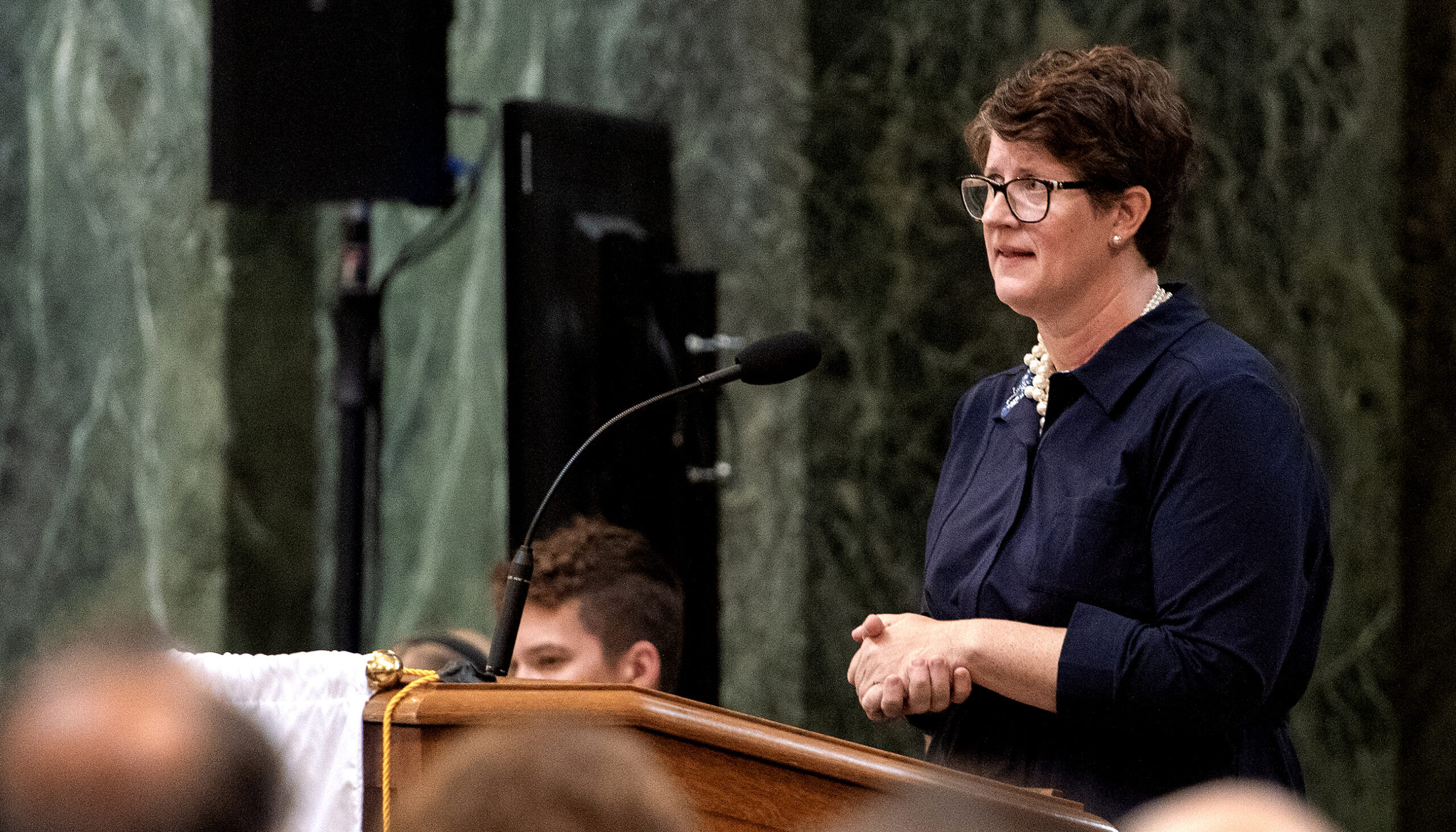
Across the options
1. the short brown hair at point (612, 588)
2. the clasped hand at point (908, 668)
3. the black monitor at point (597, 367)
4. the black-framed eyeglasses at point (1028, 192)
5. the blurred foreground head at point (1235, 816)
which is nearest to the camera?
the blurred foreground head at point (1235, 816)

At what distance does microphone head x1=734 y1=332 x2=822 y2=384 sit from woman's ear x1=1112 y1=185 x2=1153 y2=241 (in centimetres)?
36

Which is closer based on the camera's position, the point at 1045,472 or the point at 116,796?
the point at 116,796

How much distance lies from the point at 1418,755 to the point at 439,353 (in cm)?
291

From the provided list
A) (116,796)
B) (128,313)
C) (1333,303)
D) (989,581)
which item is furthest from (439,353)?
(116,796)

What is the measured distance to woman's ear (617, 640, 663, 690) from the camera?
8.13ft

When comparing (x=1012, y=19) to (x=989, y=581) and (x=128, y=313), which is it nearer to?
(x=989, y=581)

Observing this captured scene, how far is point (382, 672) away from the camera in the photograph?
1403mm

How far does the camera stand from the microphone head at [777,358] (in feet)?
5.99

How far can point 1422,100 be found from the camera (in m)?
3.30

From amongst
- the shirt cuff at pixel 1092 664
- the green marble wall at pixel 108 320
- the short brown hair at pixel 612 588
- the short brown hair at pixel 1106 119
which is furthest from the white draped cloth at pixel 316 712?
the green marble wall at pixel 108 320

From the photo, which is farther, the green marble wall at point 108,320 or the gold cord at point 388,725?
the green marble wall at point 108,320

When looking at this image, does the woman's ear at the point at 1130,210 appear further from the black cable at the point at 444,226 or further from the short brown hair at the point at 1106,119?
the black cable at the point at 444,226

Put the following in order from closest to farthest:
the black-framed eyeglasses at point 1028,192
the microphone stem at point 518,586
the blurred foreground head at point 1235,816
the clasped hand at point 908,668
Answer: the blurred foreground head at point 1235,816 → the microphone stem at point 518,586 → the clasped hand at point 908,668 → the black-framed eyeglasses at point 1028,192

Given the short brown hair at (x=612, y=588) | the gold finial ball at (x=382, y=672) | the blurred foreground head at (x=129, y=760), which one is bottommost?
the short brown hair at (x=612, y=588)
